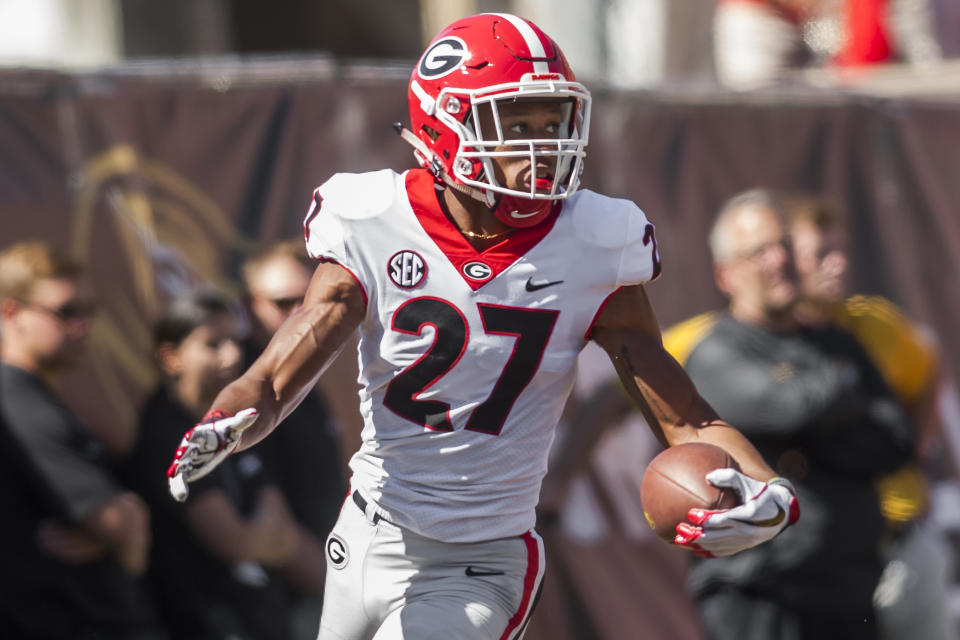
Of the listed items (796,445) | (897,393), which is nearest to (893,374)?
(897,393)

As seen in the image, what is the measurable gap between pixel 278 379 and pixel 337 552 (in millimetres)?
526

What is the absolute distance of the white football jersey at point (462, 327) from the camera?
311 cm

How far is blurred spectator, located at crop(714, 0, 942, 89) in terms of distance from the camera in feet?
26.7

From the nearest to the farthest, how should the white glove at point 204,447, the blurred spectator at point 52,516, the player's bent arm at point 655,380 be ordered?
the white glove at point 204,447 < the player's bent arm at point 655,380 < the blurred spectator at point 52,516

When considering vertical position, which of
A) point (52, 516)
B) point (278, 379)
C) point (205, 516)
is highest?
point (278, 379)

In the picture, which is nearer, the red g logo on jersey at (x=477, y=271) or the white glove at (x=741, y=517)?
the white glove at (x=741, y=517)

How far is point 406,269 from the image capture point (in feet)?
10.2

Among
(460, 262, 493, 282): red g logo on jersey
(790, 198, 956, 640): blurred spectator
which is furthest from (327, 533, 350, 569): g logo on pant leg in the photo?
(790, 198, 956, 640): blurred spectator

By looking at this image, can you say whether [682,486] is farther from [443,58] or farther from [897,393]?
→ [897,393]

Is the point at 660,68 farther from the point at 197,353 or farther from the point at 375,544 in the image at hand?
the point at 375,544

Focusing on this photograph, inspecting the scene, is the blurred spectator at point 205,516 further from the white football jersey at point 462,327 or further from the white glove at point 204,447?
the white glove at point 204,447

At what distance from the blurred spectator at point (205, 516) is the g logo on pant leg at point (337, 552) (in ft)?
4.99

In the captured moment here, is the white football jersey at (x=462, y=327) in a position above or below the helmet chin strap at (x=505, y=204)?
below

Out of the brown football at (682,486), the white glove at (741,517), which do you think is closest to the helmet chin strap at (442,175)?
the brown football at (682,486)
